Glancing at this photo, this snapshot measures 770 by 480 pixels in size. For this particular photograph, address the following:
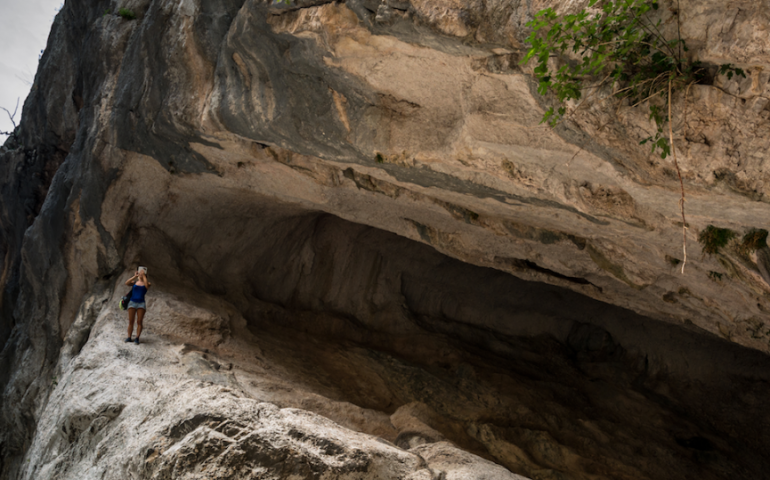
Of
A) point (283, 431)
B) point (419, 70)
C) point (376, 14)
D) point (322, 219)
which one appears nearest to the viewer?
point (283, 431)

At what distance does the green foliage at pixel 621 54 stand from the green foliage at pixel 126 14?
4.79 m

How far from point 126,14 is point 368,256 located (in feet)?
14.5

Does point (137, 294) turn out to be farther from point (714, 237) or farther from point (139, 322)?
point (714, 237)

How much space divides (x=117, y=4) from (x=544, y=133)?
5.28m

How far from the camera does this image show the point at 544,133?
305cm

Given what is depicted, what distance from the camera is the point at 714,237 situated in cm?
335

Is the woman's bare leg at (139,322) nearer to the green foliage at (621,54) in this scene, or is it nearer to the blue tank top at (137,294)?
the blue tank top at (137,294)

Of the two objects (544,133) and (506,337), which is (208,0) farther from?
(506,337)

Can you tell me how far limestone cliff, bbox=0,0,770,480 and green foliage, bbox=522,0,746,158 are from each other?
0.31 feet

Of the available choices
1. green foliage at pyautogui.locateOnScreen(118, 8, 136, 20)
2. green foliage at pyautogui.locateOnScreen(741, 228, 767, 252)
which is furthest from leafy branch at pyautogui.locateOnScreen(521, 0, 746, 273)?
green foliage at pyautogui.locateOnScreen(118, 8, 136, 20)

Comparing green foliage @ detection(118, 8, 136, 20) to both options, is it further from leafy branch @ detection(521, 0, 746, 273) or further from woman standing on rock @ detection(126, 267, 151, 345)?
leafy branch @ detection(521, 0, 746, 273)

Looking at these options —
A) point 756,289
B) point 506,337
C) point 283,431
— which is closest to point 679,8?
point 756,289

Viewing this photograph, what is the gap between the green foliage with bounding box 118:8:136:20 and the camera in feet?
17.9

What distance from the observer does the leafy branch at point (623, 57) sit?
2285mm
